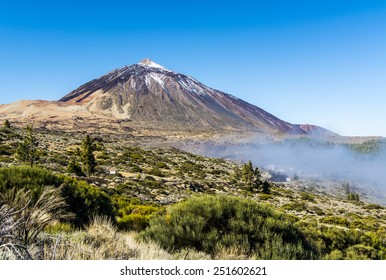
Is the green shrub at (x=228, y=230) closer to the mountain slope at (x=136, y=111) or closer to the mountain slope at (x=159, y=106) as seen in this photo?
the mountain slope at (x=136, y=111)

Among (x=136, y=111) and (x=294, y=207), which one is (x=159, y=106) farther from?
(x=294, y=207)

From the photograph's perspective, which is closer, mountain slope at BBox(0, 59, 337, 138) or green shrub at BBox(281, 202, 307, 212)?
green shrub at BBox(281, 202, 307, 212)

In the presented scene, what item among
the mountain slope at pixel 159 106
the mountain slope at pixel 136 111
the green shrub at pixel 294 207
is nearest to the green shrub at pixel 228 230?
the green shrub at pixel 294 207

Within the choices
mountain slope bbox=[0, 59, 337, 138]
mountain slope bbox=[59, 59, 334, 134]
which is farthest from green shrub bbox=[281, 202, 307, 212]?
mountain slope bbox=[59, 59, 334, 134]

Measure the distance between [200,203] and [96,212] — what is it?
9.93ft

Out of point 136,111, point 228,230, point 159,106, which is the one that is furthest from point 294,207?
point 159,106

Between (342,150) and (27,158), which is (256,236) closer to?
(27,158)

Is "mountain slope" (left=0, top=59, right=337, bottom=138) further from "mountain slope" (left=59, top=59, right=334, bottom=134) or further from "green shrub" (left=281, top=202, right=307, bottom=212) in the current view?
"green shrub" (left=281, top=202, right=307, bottom=212)

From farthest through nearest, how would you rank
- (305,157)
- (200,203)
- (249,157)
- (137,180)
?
(305,157)
(249,157)
(137,180)
(200,203)

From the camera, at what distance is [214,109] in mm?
180625

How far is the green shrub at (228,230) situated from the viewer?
230 inches

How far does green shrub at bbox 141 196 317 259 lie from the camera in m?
5.85

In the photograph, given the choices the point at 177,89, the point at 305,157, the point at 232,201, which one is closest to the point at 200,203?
the point at 232,201

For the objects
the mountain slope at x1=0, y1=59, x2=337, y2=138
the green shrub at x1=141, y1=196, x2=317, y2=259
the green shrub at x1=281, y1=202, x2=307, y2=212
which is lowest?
the green shrub at x1=281, y1=202, x2=307, y2=212
